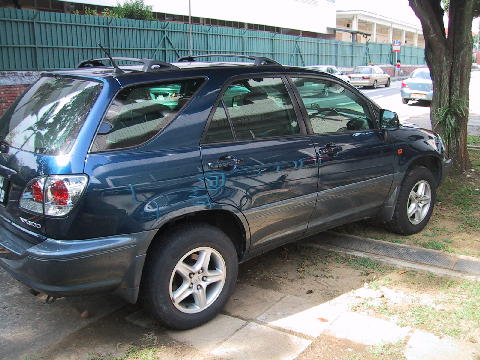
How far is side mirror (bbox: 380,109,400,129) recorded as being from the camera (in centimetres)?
471

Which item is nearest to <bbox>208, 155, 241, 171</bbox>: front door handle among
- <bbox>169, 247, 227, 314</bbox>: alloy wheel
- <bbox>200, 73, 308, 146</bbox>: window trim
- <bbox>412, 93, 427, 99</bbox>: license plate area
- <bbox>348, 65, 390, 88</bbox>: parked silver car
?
<bbox>200, 73, 308, 146</bbox>: window trim

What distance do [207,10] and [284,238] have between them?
26.8 metres

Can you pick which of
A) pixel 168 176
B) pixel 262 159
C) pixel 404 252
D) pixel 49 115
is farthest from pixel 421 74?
pixel 49 115

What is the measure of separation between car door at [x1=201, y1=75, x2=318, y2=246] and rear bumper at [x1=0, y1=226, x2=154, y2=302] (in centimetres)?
68

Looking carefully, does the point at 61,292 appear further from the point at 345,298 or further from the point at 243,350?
the point at 345,298

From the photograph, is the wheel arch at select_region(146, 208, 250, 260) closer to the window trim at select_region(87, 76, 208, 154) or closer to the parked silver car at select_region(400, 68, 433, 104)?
the window trim at select_region(87, 76, 208, 154)

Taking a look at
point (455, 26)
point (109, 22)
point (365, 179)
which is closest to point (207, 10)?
point (109, 22)

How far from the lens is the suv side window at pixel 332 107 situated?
13.6 ft

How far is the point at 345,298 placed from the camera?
12.8ft

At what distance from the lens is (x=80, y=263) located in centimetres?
288

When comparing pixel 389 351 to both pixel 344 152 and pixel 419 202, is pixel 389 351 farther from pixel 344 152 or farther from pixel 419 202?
pixel 419 202

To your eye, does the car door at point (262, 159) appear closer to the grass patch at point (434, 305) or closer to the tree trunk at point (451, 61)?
the grass patch at point (434, 305)

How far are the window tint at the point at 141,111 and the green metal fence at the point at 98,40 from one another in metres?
12.5

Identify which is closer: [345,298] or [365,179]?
[345,298]
